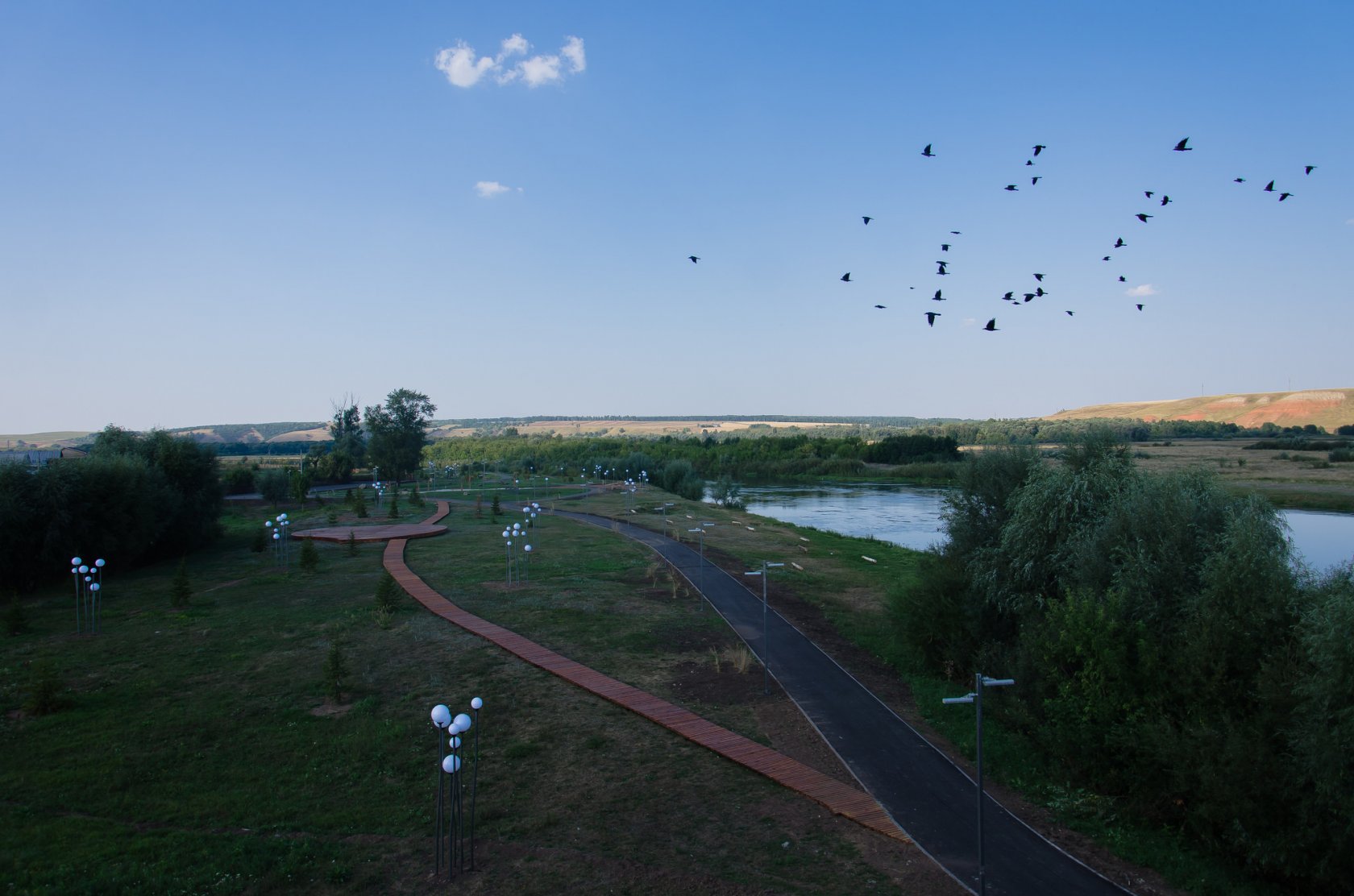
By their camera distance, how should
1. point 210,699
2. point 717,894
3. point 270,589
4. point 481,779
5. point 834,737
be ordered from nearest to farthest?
point 717,894 < point 481,779 < point 834,737 < point 210,699 < point 270,589

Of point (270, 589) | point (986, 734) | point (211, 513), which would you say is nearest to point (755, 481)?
point (211, 513)

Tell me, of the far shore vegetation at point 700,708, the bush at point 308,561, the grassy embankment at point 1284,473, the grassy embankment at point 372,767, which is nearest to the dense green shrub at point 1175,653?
the far shore vegetation at point 700,708

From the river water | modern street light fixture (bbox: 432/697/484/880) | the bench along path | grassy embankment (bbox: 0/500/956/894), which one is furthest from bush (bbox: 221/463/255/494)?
modern street light fixture (bbox: 432/697/484/880)

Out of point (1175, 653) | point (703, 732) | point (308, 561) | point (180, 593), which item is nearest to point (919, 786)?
point (703, 732)

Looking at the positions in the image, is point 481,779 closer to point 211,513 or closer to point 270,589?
point 270,589

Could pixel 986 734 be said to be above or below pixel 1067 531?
below

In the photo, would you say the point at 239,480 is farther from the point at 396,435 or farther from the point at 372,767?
the point at 372,767
